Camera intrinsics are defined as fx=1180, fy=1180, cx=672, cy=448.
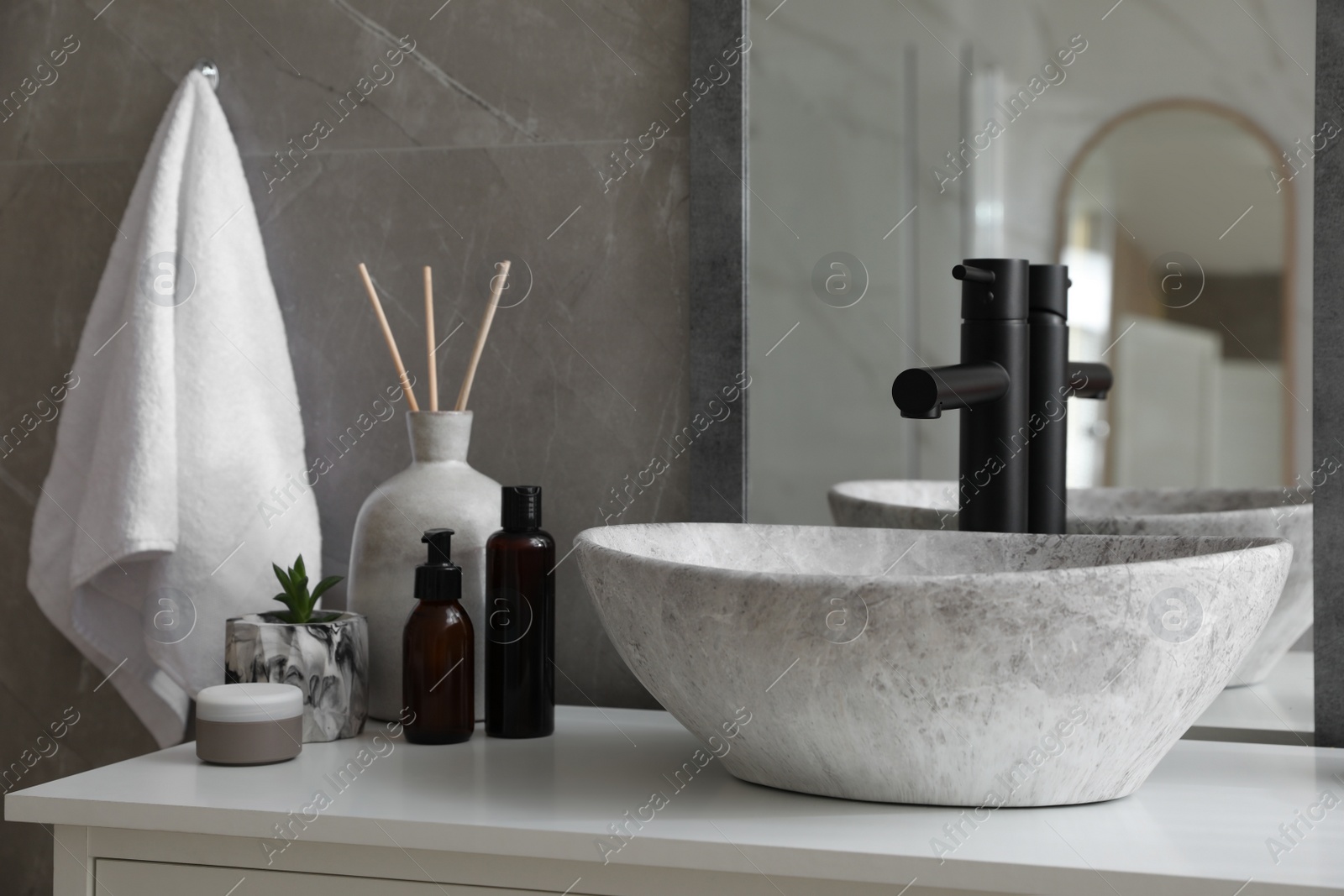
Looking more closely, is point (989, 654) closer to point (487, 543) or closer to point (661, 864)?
point (661, 864)

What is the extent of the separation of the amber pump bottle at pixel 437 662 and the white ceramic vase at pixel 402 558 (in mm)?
54

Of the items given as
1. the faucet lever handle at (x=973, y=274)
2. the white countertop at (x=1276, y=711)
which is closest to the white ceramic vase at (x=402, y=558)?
the faucet lever handle at (x=973, y=274)

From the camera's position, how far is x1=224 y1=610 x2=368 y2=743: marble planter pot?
93 cm

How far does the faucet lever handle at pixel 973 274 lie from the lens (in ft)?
3.01

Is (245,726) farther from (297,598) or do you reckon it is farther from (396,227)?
(396,227)

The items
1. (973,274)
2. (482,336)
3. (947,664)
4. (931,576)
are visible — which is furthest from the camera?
(482,336)

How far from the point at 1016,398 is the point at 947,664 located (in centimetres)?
35

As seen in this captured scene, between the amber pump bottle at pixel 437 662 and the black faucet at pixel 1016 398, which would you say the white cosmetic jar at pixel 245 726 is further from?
the black faucet at pixel 1016 398

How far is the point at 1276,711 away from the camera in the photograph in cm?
95

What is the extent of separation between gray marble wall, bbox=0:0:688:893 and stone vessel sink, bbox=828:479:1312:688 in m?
0.19

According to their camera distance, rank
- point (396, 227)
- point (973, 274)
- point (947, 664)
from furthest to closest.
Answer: point (396, 227), point (973, 274), point (947, 664)

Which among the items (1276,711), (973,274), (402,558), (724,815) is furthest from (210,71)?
(1276,711)

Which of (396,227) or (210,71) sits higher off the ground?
(210,71)

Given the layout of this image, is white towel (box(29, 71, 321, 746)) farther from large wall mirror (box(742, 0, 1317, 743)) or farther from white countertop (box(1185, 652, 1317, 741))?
white countertop (box(1185, 652, 1317, 741))
